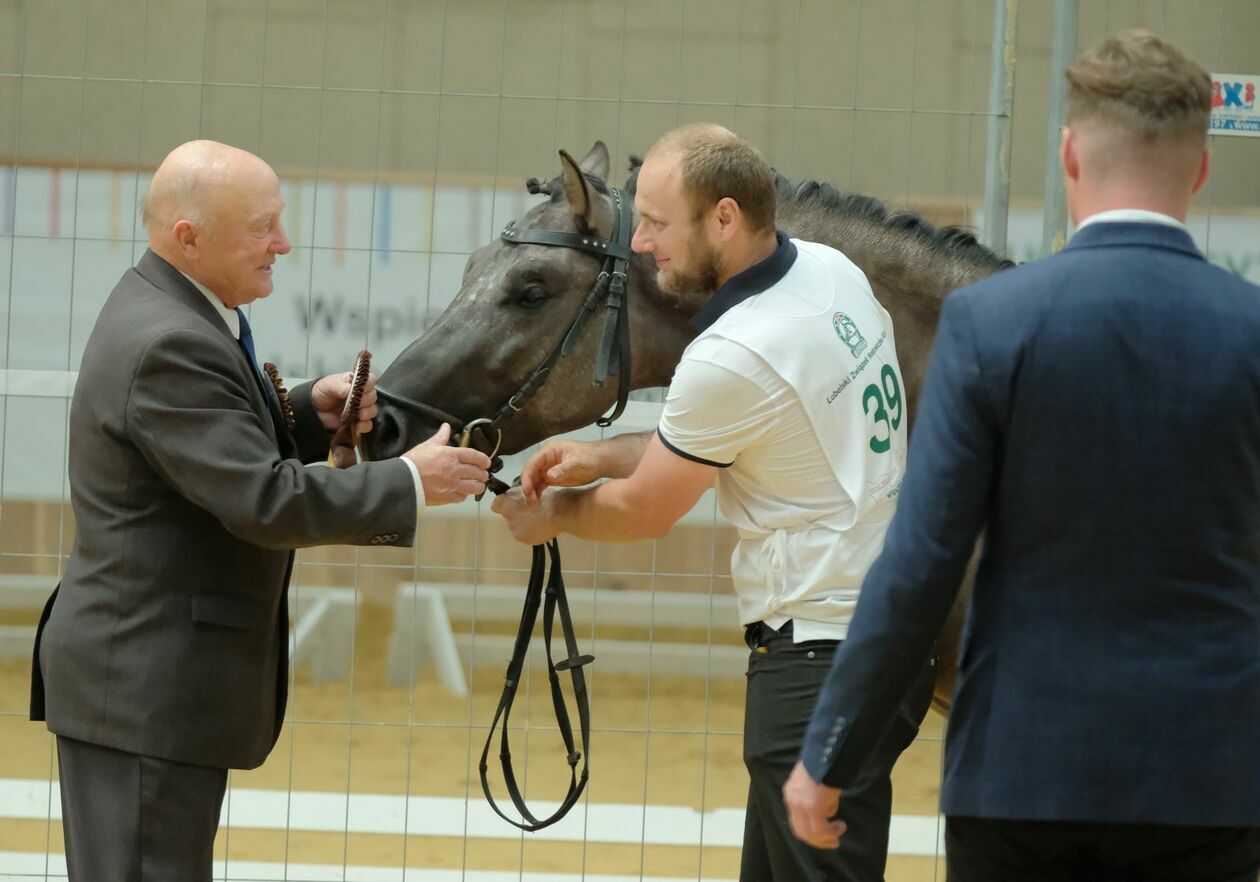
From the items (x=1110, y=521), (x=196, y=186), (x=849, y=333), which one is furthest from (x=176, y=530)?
(x=1110, y=521)

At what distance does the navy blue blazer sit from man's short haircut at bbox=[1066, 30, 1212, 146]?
0.11m

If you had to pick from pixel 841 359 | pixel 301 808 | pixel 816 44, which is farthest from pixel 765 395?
pixel 301 808

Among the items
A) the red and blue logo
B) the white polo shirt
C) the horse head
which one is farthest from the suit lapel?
the red and blue logo

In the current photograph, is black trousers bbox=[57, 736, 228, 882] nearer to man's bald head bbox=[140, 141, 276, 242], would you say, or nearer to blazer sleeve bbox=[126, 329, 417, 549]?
blazer sleeve bbox=[126, 329, 417, 549]

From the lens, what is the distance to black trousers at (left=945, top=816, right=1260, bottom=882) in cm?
148

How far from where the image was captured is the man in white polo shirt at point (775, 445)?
2254 millimetres

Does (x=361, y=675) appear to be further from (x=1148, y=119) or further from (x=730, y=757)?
(x=1148, y=119)

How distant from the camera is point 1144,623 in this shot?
4.80 feet

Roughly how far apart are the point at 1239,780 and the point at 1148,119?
2.29 feet

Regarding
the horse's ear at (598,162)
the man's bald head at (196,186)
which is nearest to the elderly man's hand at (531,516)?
the man's bald head at (196,186)

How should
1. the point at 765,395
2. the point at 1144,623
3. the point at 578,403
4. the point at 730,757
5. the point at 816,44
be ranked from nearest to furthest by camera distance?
the point at 1144,623 → the point at 765,395 → the point at 578,403 → the point at 816,44 → the point at 730,757

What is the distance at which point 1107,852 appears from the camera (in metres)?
1.50

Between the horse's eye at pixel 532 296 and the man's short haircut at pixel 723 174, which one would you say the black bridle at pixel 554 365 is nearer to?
the horse's eye at pixel 532 296

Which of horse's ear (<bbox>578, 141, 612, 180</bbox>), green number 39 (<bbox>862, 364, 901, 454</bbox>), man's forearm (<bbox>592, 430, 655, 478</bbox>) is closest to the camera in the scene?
green number 39 (<bbox>862, 364, 901, 454</bbox>)
